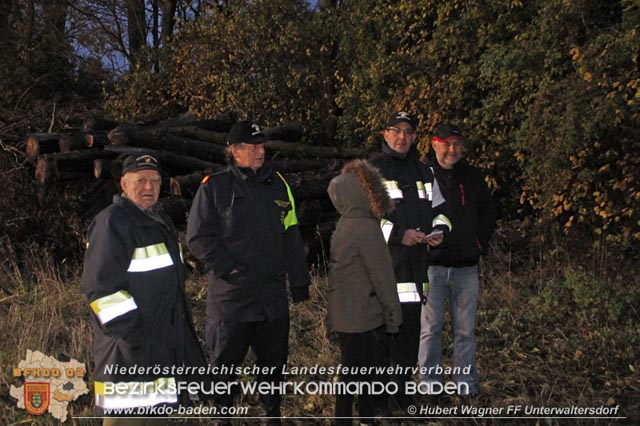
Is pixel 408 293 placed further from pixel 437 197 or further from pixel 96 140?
pixel 96 140

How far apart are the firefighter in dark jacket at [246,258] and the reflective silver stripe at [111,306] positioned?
4.26 ft

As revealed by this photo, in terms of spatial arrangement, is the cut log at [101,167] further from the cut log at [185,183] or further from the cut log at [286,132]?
the cut log at [286,132]

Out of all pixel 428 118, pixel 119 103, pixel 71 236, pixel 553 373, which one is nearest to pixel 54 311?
pixel 71 236

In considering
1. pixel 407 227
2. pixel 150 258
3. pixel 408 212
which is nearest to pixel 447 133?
pixel 408 212

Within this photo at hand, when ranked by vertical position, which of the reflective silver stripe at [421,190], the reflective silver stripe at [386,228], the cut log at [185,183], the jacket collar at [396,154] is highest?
the jacket collar at [396,154]

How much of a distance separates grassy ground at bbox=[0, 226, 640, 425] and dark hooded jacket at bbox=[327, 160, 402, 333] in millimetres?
974

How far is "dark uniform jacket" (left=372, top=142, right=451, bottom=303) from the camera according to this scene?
18.5 ft

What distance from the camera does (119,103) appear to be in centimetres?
1683

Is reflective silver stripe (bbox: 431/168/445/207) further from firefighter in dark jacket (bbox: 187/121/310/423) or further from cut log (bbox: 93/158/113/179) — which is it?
cut log (bbox: 93/158/113/179)

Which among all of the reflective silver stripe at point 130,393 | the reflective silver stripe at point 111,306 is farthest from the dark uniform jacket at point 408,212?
the reflective silver stripe at point 111,306

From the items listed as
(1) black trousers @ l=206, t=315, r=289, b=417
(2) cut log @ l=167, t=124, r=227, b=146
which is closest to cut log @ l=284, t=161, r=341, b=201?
(2) cut log @ l=167, t=124, r=227, b=146

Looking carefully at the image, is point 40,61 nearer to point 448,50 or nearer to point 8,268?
point 8,268

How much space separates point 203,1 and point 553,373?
65.6 feet

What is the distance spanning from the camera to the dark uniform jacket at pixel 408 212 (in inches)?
222
